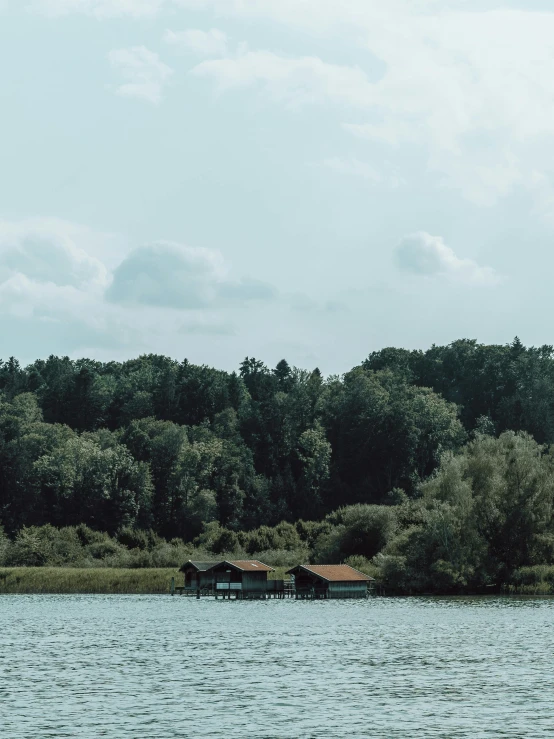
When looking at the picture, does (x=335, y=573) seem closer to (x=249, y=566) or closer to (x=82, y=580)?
(x=249, y=566)

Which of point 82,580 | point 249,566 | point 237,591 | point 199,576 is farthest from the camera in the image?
point 82,580

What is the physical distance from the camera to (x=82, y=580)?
127875 millimetres

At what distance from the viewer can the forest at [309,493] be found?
115375mm

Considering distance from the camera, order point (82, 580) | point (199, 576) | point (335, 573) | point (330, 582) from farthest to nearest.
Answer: point (82, 580) < point (199, 576) < point (335, 573) < point (330, 582)

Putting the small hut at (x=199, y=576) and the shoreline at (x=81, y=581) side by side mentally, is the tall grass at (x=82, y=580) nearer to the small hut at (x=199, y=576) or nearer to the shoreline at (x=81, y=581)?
the shoreline at (x=81, y=581)

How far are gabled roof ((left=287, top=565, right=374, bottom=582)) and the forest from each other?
270cm

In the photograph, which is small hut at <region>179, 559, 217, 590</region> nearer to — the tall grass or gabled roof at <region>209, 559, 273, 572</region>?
gabled roof at <region>209, 559, 273, 572</region>

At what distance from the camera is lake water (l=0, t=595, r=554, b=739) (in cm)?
3769

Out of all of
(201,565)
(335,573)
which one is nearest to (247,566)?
(201,565)

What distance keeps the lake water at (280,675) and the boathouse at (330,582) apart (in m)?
24.9

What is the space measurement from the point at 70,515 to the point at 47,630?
3681 inches

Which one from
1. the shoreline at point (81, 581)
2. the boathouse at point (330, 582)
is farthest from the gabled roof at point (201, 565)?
the boathouse at point (330, 582)

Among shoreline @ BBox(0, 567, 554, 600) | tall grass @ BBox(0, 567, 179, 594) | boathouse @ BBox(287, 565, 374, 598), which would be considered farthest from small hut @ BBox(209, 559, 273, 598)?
tall grass @ BBox(0, 567, 179, 594)

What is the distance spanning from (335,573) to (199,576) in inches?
647
